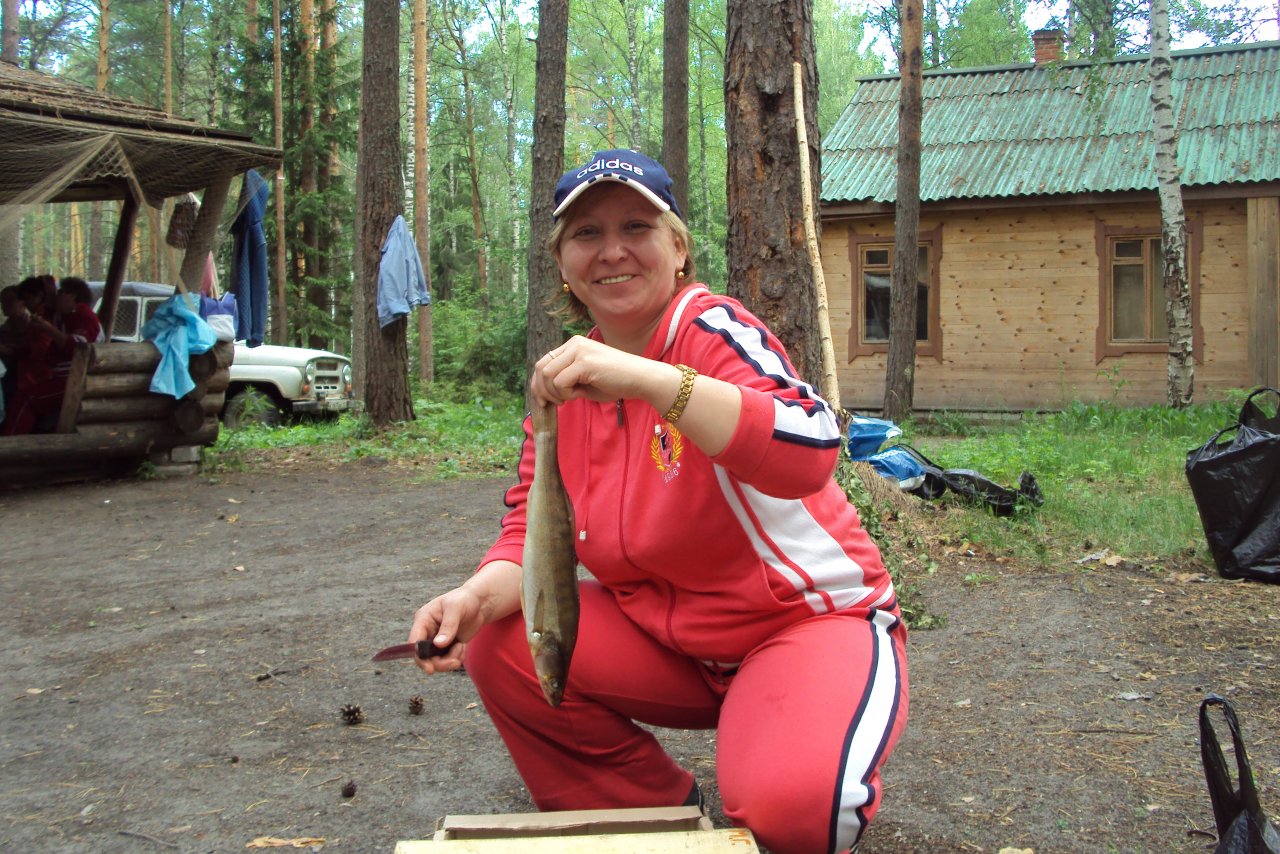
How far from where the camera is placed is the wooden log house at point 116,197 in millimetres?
8672

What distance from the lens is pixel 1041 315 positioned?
54.3ft

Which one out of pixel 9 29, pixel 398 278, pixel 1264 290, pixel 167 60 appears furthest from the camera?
pixel 167 60

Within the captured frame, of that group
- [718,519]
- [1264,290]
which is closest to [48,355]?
[718,519]

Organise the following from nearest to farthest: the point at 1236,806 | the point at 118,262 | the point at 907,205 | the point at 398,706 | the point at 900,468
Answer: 1. the point at 1236,806
2. the point at 398,706
3. the point at 900,468
4. the point at 118,262
5. the point at 907,205

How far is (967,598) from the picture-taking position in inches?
217

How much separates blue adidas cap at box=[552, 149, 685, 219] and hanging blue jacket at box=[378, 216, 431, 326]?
32.7 ft

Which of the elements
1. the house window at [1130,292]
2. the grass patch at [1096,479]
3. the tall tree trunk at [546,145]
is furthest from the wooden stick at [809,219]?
the house window at [1130,292]

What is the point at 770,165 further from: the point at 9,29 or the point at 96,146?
the point at 9,29

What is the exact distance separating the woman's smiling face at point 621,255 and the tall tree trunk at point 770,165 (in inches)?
135

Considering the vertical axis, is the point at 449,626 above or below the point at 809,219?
below

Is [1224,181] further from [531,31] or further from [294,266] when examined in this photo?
[531,31]

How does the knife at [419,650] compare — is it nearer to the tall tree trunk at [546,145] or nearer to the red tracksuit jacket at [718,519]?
the red tracksuit jacket at [718,519]

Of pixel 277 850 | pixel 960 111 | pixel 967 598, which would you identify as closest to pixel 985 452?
pixel 967 598

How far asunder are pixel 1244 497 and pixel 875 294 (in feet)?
40.8
